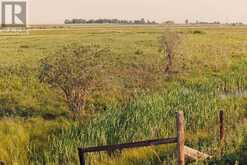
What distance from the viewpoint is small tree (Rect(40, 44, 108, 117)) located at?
14.0m

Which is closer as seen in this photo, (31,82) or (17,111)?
(17,111)

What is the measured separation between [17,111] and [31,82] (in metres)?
4.24

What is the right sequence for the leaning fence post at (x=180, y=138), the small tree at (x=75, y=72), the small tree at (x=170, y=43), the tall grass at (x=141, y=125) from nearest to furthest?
the leaning fence post at (x=180, y=138) → the tall grass at (x=141, y=125) → the small tree at (x=75, y=72) → the small tree at (x=170, y=43)

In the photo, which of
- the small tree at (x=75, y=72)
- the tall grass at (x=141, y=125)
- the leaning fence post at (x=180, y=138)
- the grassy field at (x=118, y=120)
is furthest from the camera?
the small tree at (x=75, y=72)

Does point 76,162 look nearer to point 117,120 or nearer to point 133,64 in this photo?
point 117,120

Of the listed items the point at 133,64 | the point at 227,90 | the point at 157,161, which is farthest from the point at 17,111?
the point at 133,64

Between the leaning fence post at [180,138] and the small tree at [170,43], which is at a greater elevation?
the small tree at [170,43]

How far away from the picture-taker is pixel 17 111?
53.1ft

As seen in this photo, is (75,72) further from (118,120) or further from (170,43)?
(170,43)

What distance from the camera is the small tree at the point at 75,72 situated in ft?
45.8

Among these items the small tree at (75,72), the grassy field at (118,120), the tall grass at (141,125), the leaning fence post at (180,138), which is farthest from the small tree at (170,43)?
the leaning fence post at (180,138)

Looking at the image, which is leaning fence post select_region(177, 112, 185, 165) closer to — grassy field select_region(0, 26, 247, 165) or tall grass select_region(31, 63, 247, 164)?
grassy field select_region(0, 26, 247, 165)

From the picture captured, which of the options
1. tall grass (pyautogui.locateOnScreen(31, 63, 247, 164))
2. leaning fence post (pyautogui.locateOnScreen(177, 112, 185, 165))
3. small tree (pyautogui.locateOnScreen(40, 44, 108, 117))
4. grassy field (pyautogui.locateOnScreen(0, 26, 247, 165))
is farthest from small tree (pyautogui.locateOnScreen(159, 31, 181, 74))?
leaning fence post (pyautogui.locateOnScreen(177, 112, 185, 165))

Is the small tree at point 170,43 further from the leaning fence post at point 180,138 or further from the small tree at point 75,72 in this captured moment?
the leaning fence post at point 180,138
